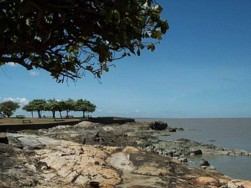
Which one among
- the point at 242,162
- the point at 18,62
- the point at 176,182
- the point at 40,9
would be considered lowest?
the point at 242,162

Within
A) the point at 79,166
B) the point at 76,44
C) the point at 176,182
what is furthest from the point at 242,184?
the point at 76,44

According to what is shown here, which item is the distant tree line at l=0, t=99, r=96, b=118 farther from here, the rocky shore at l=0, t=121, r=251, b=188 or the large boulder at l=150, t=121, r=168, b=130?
the rocky shore at l=0, t=121, r=251, b=188

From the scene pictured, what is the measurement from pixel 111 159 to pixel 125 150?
1.46 meters

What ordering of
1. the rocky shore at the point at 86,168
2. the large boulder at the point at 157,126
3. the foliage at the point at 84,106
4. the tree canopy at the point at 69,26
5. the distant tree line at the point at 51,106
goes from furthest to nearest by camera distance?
the foliage at the point at 84,106 < the distant tree line at the point at 51,106 < the large boulder at the point at 157,126 < the rocky shore at the point at 86,168 < the tree canopy at the point at 69,26

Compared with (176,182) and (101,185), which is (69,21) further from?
(176,182)

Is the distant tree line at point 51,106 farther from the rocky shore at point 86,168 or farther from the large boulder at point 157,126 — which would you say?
the rocky shore at point 86,168

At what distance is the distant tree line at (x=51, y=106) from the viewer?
109 metres

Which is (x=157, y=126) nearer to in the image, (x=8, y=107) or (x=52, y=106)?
(x=52, y=106)

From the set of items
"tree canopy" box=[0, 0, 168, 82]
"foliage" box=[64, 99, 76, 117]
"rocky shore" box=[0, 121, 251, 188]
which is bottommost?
"rocky shore" box=[0, 121, 251, 188]

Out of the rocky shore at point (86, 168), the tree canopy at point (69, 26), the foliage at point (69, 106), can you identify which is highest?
the foliage at point (69, 106)

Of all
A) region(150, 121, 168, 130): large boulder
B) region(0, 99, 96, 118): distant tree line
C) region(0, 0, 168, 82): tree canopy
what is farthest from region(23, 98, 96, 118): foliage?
region(0, 0, 168, 82): tree canopy

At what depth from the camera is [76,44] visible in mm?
7672

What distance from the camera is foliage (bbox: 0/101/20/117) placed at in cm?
10582

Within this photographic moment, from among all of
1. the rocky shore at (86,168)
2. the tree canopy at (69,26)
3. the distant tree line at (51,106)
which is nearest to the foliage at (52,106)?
the distant tree line at (51,106)
